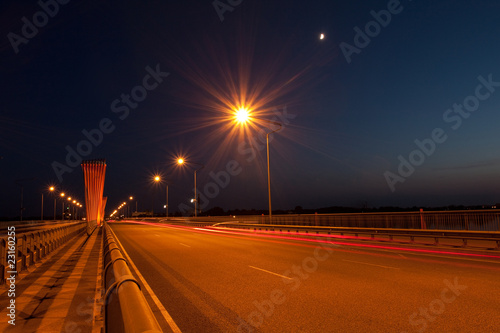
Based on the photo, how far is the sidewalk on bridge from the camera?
5.82 metres

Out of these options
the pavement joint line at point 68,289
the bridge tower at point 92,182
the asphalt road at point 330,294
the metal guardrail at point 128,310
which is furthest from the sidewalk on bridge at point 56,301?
the bridge tower at point 92,182

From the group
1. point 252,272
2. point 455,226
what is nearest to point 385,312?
point 252,272

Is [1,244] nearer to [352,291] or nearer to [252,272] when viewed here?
[252,272]

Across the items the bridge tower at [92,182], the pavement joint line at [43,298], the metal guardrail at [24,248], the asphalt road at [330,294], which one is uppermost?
the bridge tower at [92,182]

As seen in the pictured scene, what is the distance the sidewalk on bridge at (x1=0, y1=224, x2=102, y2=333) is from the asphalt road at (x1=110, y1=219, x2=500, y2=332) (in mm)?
1413

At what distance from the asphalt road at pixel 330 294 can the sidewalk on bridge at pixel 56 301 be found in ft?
4.64

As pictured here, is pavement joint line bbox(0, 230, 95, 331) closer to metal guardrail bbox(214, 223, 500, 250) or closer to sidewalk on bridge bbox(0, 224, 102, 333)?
sidewalk on bridge bbox(0, 224, 102, 333)

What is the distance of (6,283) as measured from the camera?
891 cm

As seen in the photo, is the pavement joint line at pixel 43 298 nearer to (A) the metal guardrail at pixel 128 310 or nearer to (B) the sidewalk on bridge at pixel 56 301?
(B) the sidewalk on bridge at pixel 56 301

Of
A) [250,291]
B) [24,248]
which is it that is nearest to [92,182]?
[24,248]

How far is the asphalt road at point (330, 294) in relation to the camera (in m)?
5.99

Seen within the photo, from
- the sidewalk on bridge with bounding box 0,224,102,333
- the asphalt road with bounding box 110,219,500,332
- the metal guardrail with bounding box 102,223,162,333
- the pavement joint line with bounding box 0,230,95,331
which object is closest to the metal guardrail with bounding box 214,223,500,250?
the asphalt road with bounding box 110,219,500,332

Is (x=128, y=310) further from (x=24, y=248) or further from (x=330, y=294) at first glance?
(x=24, y=248)

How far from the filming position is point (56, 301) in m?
7.45
